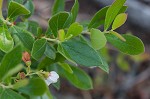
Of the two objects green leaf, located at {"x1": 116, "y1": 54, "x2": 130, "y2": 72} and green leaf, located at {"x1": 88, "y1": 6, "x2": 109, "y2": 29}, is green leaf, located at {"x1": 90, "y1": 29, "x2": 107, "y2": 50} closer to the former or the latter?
green leaf, located at {"x1": 88, "y1": 6, "x2": 109, "y2": 29}

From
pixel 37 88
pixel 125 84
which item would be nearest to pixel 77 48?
pixel 37 88

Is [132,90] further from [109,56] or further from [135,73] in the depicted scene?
[109,56]

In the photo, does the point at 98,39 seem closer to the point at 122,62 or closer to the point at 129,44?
the point at 129,44

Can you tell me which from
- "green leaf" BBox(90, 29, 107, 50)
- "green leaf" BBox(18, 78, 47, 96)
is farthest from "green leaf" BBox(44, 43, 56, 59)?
"green leaf" BBox(18, 78, 47, 96)

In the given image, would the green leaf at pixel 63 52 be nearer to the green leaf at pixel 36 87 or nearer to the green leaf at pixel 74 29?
the green leaf at pixel 74 29

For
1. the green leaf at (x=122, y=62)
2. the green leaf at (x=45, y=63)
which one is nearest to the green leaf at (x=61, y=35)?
the green leaf at (x=45, y=63)
